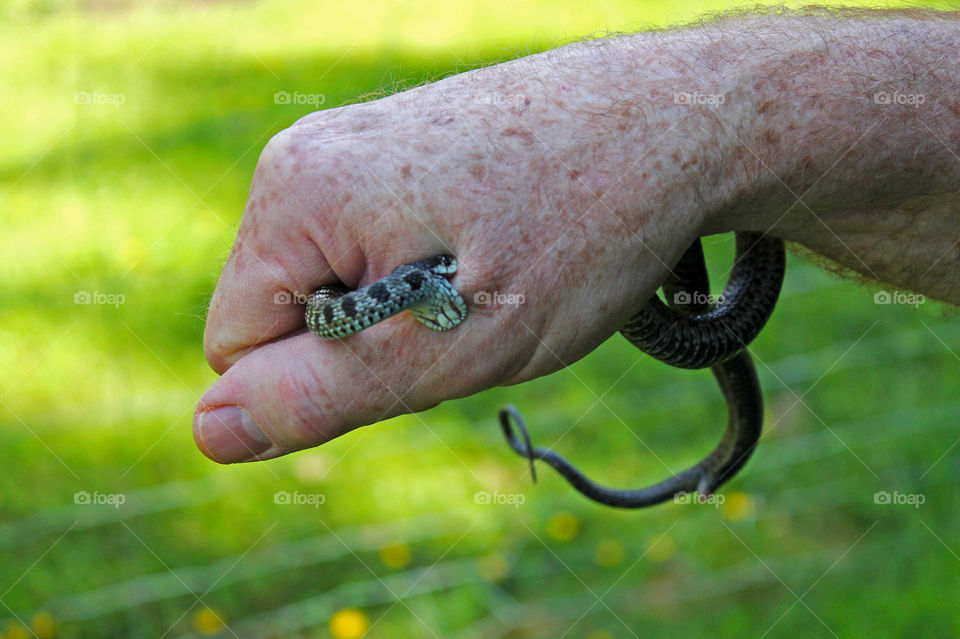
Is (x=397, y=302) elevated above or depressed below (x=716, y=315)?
above

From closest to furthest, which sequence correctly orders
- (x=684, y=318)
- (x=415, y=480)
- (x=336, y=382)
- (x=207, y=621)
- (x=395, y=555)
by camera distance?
(x=336, y=382), (x=684, y=318), (x=207, y=621), (x=395, y=555), (x=415, y=480)

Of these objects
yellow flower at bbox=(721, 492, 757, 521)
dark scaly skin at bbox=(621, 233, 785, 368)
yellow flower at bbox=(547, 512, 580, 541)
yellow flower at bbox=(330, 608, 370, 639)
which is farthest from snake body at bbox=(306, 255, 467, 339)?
yellow flower at bbox=(721, 492, 757, 521)

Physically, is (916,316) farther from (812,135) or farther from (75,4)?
(75,4)

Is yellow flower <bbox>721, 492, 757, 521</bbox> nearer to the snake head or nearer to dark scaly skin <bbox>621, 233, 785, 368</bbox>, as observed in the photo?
dark scaly skin <bbox>621, 233, 785, 368</bbox>

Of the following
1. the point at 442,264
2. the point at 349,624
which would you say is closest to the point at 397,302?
the point at 442,264


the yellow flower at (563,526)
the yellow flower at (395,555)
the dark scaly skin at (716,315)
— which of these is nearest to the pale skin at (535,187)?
the dark scaly skin at (716,315)

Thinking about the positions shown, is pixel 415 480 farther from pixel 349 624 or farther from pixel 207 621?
pixel 207 621

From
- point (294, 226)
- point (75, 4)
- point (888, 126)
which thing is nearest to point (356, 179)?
point (294, 226)
